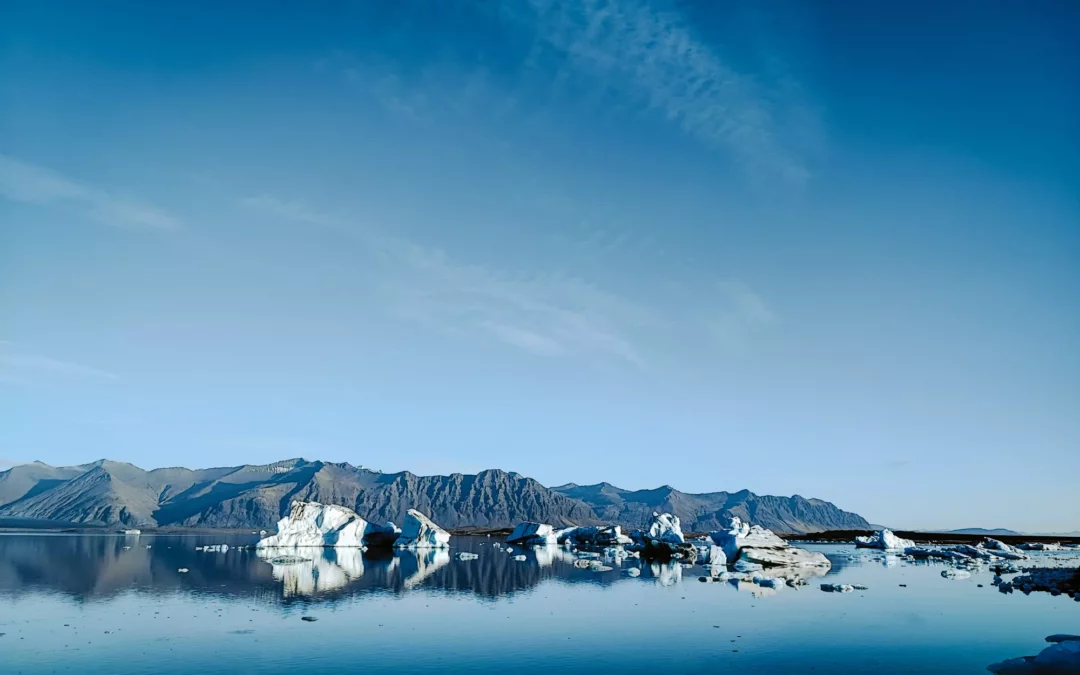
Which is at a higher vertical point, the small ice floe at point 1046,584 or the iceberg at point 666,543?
the small ice floe at point 1046,584

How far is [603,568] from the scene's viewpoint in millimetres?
82250

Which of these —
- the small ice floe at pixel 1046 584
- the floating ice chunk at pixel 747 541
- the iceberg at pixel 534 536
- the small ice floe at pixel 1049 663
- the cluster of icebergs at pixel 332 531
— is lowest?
the iceberg at pixel 534 536

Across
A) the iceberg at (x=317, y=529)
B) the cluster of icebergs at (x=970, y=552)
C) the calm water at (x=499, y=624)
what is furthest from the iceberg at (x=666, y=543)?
the iceberg at (x=317, y=529)

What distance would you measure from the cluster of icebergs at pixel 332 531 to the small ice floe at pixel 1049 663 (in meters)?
107

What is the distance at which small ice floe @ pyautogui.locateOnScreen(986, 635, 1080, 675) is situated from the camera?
26.7m

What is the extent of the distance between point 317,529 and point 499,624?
306 ft

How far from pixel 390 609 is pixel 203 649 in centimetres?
1555

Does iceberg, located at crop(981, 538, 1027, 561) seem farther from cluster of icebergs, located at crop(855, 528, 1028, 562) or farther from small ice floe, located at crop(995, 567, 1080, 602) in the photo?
small ice floe, located at crop(995, 567, 1080, 602)

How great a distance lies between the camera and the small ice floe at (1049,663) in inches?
1051

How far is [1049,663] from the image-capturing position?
27.4 m

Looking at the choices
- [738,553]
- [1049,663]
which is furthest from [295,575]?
[1049,663]

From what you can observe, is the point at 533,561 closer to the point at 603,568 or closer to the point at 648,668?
the point at 603,568

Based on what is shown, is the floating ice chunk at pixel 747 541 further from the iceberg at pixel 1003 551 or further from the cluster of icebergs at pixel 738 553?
the iceberg at pixel 1003 551

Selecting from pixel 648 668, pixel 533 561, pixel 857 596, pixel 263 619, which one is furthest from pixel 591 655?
pixel 533 561
